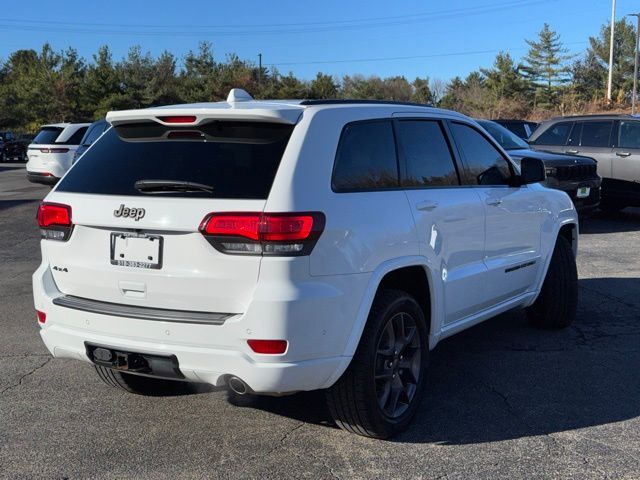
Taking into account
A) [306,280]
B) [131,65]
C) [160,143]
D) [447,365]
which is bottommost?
[447,365]

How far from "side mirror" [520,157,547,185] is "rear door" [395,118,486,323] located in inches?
31.2

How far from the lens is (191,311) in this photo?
345 centimetres

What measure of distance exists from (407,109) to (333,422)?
200 cm

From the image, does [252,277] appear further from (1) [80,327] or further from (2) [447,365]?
(2) [447,365]

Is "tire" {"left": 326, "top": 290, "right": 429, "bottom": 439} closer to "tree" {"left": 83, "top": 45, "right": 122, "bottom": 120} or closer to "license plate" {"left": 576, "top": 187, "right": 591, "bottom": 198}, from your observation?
"license plate" {"left": 576, "top": 187, "right": 591, "bottom": 198}

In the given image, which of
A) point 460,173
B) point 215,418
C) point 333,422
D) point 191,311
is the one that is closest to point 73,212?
point 191,311

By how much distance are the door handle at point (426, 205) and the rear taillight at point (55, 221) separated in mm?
1969

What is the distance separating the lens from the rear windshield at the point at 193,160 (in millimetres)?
3463

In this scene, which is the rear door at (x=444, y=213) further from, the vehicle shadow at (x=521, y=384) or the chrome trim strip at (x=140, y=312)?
the chrome trim strip at (x=140, y=312)

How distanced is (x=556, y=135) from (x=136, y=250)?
11.3 m

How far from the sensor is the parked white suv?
3330 millimetres

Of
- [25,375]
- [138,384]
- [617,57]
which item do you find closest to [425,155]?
[138,384]

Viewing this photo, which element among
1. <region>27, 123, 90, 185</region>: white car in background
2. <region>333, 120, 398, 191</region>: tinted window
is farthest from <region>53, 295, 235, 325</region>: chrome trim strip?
<region>27, 123, 90, 185</region>: white car in background

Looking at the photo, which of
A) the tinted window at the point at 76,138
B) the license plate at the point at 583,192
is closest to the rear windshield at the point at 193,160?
the license plate at the point at 583,192
